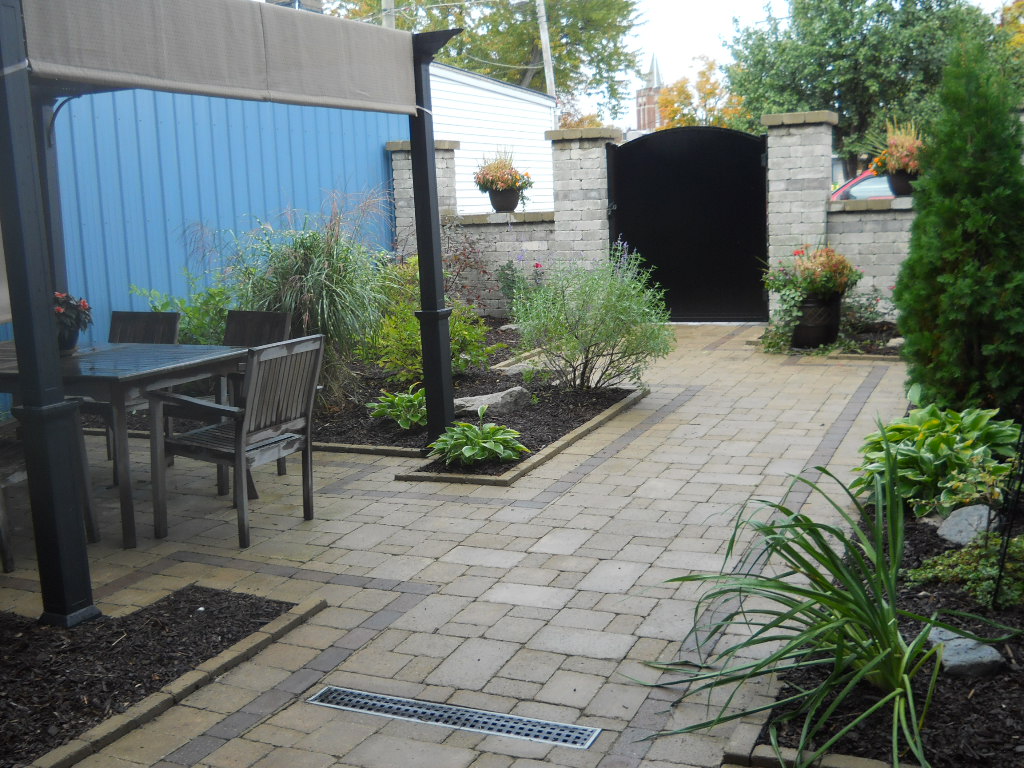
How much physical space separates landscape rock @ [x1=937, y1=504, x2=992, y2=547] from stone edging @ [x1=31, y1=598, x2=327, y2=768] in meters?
2.61

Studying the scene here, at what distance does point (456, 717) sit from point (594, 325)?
4334 millimetres

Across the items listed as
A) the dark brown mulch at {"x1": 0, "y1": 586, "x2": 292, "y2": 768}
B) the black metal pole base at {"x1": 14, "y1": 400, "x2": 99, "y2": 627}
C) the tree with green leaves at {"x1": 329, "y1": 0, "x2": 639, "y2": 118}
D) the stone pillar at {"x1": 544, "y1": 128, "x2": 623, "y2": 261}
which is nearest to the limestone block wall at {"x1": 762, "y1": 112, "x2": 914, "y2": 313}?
the stone pillar at {"x1": 544, "y1": 128, "x2": 623, "y2": 261}

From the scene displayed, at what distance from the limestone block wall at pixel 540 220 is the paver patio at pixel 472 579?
4.61m

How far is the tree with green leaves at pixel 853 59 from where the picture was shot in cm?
1773

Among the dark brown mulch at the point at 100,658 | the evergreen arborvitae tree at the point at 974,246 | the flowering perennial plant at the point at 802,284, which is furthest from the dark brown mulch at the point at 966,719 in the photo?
the flowering perennial plant at the point at 802,284

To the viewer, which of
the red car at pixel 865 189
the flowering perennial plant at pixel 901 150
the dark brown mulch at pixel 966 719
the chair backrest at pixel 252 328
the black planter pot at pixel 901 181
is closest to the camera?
the dark brown mulch at pixel 966 719

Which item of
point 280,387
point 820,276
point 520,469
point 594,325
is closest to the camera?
point 280,387

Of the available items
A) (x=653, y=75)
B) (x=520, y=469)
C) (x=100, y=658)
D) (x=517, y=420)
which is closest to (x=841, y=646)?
(x=100, y=658)

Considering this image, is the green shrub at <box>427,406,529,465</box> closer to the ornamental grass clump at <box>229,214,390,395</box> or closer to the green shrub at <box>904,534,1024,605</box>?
the ornamental grass clump at <box>229,214,390,395</box>

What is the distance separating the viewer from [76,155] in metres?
8.09

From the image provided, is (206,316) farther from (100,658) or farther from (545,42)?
(545,42)

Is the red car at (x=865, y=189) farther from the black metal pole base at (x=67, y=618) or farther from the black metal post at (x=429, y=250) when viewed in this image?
the black metal pole base at (x=67, y=618)

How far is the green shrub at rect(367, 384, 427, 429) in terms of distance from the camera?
6.89 m

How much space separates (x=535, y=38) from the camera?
36.0 meters
